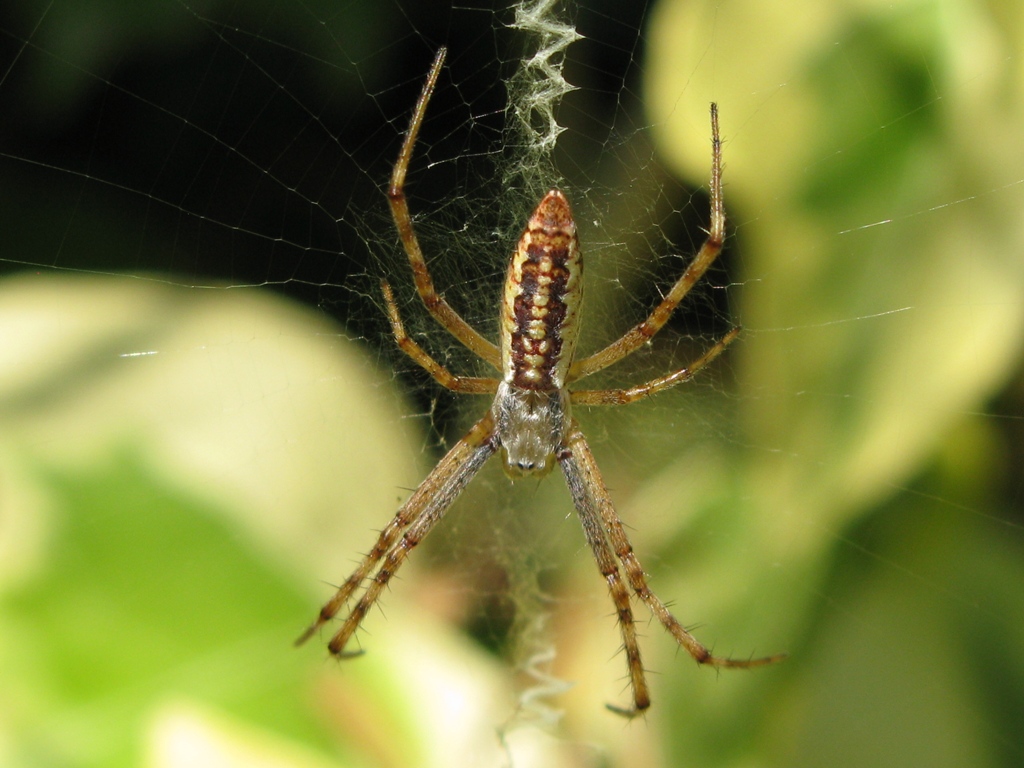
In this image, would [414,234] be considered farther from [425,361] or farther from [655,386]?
[655,386]

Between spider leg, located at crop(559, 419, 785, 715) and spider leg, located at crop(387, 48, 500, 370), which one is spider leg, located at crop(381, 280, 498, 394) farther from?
spider leg, located at crop(559, 419, 785, 715)

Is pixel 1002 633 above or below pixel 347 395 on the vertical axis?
above

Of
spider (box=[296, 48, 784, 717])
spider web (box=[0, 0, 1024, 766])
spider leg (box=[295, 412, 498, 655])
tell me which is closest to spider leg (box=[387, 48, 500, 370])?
spider (box=[296, 48, 784, 717])

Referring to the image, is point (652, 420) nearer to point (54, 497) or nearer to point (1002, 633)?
point (1002, 633)

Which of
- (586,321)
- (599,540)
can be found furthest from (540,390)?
(599,540)

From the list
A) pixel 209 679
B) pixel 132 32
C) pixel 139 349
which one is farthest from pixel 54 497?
pixel 132 32

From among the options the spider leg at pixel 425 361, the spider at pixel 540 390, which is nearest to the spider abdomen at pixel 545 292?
the spider at pixel 540 390
